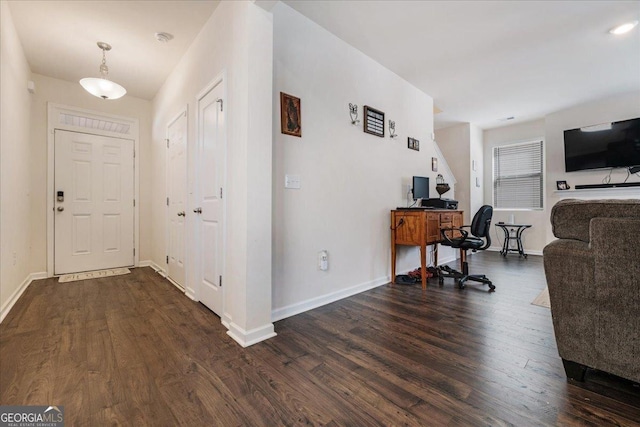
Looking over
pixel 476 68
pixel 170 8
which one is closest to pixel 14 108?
pixel 170 8

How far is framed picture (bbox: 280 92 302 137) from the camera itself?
2.31 m

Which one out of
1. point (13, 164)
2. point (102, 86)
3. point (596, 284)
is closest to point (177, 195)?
point (102, 86)

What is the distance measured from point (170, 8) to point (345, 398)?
3.18 m

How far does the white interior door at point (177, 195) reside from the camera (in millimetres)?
3084

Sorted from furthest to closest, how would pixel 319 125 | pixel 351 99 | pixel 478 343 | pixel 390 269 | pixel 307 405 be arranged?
pixel 390 269
pixel 351 99
pixel 319 125
pixel 478 343
pixel 307 405

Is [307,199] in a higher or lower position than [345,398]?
higher

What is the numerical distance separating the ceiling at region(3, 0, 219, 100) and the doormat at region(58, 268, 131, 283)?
102 inches

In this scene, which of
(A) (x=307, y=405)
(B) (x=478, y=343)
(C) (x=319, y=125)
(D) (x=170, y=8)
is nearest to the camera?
(A) (x=307, y=405)

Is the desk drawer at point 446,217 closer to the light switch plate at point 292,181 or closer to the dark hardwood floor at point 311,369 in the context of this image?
the dark hardwood floor at point 311,369

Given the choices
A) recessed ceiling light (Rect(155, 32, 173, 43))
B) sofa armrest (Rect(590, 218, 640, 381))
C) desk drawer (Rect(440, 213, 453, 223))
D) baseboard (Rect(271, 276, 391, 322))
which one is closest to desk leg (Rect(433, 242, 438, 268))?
desk drawer (Rect(440, 213, 453, 223))

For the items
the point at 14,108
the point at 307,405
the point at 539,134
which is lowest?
the point at 307,405

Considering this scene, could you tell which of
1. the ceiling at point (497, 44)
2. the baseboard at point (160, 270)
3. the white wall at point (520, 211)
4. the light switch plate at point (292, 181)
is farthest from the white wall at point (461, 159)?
the baseboard at point (160, 270)

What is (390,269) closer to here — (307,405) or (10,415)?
(307,405)

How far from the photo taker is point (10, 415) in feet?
3.77
